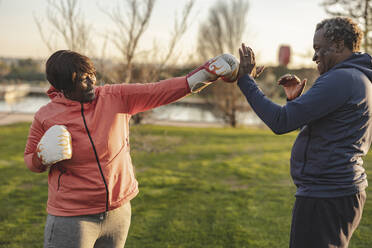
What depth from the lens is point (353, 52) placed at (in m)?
1.55

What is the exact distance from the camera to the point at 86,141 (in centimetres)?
157

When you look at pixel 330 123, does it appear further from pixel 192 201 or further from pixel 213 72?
pixel 192 201

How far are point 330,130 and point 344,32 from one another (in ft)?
1.53

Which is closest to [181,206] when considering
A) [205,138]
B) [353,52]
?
[353,52]

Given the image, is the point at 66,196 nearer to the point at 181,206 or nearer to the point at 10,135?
the point at 181,206

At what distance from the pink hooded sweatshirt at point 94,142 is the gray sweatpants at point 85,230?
38 mm

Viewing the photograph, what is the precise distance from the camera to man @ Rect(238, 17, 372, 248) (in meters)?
1.44

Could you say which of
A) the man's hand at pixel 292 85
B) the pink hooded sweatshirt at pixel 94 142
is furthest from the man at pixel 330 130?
the pink hooded sweatshirt at pixel 94 142

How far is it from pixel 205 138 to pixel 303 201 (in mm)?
9348

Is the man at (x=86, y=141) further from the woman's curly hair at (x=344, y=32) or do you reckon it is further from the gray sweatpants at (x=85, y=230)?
the woman's curly hair at (x=344, y=32)

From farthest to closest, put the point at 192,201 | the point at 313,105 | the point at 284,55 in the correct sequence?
the point at 284,55 < the point at 192,201 < the point at 313,105

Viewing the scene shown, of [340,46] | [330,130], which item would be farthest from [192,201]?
[340,46]

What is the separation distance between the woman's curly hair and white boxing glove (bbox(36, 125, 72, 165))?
134 centimetres

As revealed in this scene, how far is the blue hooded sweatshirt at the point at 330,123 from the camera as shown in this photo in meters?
1.43
